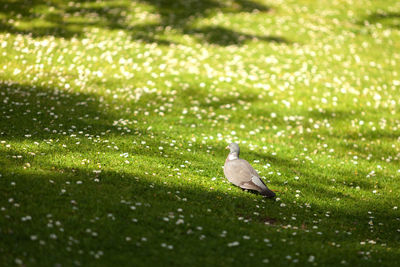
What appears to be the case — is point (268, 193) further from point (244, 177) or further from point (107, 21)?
point (107, 21)

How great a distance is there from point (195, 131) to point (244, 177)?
4.78 m

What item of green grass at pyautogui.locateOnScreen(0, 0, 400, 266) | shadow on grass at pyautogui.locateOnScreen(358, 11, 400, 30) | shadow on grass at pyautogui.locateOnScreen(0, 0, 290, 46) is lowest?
green grass at pyautogui.locateOnScreen(0, 0, 400, 266)

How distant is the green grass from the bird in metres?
0.31

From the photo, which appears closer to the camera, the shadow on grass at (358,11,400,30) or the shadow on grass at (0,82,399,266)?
the shadow on grass at (0,82,399,266)

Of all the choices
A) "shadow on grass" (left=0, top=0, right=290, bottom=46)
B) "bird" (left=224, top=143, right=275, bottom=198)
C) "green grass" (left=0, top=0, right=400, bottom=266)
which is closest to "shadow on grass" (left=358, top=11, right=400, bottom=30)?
"green grass" (left=0, top=0, right=400, bottom=266)

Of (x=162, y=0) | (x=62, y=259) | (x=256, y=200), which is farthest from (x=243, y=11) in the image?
(x=62, y=259)

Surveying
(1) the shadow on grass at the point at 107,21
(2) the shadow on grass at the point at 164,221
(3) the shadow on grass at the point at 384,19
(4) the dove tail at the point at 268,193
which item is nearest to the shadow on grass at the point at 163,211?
(2) the shadow on grass at the point at 164,221

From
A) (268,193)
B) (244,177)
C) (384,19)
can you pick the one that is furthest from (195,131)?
(384,19)

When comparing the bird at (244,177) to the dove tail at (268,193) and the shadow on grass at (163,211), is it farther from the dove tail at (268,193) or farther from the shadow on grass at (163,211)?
the shadow on grass at (163,211)

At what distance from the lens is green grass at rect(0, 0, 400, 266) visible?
7176 millimetres

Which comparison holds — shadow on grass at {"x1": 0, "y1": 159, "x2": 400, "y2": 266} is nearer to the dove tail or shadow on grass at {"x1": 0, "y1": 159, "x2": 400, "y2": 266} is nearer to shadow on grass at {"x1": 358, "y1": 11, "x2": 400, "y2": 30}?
the dove tail

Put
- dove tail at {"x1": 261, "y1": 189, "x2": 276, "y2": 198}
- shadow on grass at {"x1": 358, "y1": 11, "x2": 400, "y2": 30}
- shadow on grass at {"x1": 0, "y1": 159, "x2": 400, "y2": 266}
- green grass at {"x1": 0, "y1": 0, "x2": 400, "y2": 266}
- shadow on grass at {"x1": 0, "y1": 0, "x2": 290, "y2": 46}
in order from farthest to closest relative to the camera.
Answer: shadow on grass at {"x1": 358, "y1": 11, "x2": 400, "y2": 30} → shadow on grass at {"x1": 0, "y1": 0, "x2": 290, "y2": 46} → dove tail at {"x1": 261, "y1": 189, "x2": 276, "y2": 198} → green grass at {"x1": 0, "y1": 0, "x2": 400, "y2": 266} → shadow on grass at {"x1": 0, "y1": 159, "x2": 400, "y2": 266}

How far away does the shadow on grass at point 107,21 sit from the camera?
2148cm

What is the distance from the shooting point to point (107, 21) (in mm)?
23312
